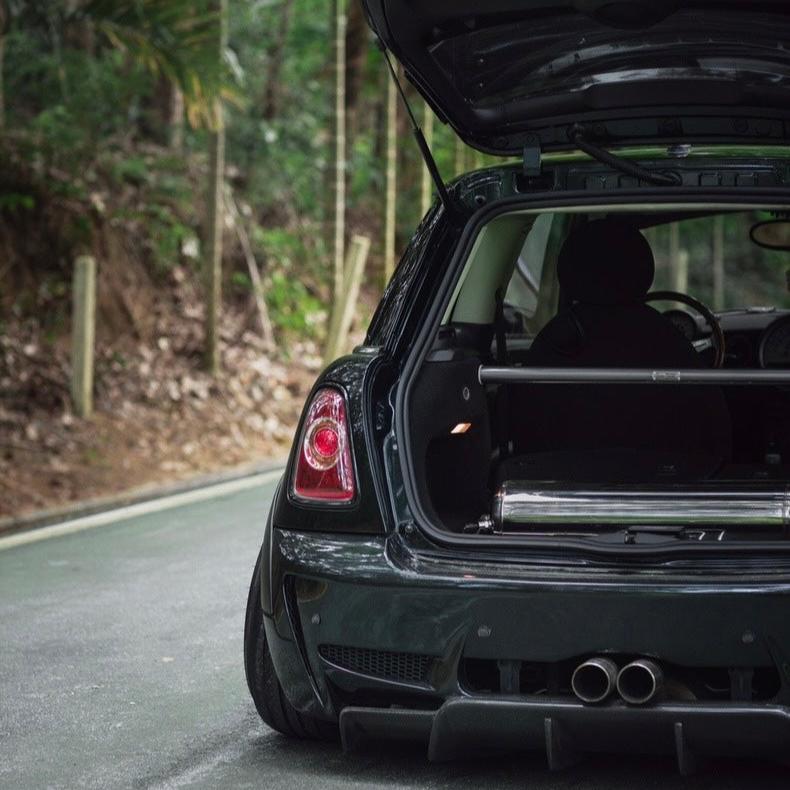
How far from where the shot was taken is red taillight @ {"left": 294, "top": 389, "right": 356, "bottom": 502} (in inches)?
170

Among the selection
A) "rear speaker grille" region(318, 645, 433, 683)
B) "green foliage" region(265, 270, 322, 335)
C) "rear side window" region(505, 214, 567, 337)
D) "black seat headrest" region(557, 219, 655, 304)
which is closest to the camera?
"rear speaker grille" region(318, 645, 433, 683)

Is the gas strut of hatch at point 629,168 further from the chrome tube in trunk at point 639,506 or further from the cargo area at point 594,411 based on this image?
the chrome tube in trunk at point 639,506

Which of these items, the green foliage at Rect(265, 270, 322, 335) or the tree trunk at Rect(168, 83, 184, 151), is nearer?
the green foliage at Rect(265, 270, 322, 335)

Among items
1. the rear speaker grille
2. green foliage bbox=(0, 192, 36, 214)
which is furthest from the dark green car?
green foliage bbox=(0, 192, 36, 214)

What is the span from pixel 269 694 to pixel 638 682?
3.80 feet

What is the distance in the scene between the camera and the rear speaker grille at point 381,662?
4.12m

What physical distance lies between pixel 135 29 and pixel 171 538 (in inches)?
261

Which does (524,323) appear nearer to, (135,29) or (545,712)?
(545,712)

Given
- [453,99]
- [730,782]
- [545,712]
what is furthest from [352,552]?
[453,99]

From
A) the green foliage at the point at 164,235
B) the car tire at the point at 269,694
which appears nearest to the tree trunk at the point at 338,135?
the green foliage at the point at 164,235

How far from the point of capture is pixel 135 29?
45.9 feet

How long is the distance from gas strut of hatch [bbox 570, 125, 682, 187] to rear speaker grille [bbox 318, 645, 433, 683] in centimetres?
146

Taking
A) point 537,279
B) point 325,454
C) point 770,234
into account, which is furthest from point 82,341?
point 325,454

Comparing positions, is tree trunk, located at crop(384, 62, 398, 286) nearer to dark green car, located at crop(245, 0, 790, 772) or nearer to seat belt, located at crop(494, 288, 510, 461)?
seat belt, located at crop(494, 288, 510, 461)
